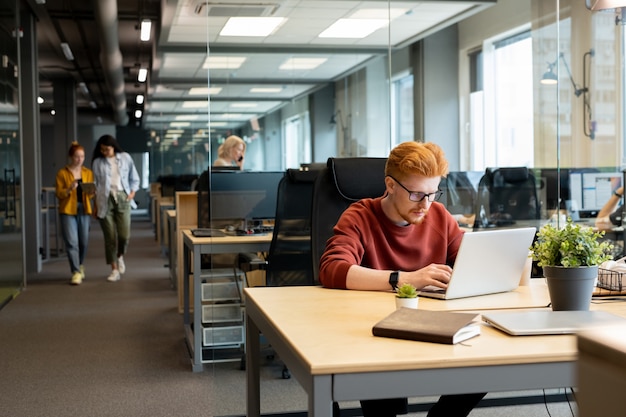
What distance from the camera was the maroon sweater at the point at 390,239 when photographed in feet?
9.27

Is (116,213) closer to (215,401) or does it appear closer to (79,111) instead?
(215,401)

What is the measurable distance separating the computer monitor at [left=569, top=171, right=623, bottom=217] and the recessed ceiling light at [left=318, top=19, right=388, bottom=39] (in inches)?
69.2

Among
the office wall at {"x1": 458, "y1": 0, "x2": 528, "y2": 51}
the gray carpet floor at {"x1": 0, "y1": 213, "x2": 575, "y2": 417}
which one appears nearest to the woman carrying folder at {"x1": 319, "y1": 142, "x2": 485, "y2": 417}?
the gray carpet floor at {"x1": 0, "y1": 213, "x2": 575, "y2": 417}

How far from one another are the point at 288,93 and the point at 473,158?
1.51m

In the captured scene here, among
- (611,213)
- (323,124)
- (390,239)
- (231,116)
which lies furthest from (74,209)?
(390,239)

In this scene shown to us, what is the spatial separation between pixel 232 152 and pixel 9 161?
339cm

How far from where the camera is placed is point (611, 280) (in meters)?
2.55

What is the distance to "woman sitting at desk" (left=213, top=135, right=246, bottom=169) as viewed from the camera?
472 centimetres

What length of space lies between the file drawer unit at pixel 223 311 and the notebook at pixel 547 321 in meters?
2.06

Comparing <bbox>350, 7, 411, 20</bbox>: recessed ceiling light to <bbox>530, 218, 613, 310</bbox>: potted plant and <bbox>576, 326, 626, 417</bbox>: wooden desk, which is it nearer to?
<bbox>530, 218, 613, 310</bbox>: potted plant

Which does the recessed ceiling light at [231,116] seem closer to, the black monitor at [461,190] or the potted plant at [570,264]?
the black monitor at [461,190]

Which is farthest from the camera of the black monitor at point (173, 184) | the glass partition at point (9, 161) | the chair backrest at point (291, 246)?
the black monitor at point (173, 184)

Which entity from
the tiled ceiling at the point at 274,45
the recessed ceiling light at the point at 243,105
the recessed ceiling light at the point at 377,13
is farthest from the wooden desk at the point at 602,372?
the recessed ceiling light at the point at 377,13

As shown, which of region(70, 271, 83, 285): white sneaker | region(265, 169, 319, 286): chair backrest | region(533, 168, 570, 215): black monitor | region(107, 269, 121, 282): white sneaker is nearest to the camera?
region(265, 169, 319, 286): chair backrest
